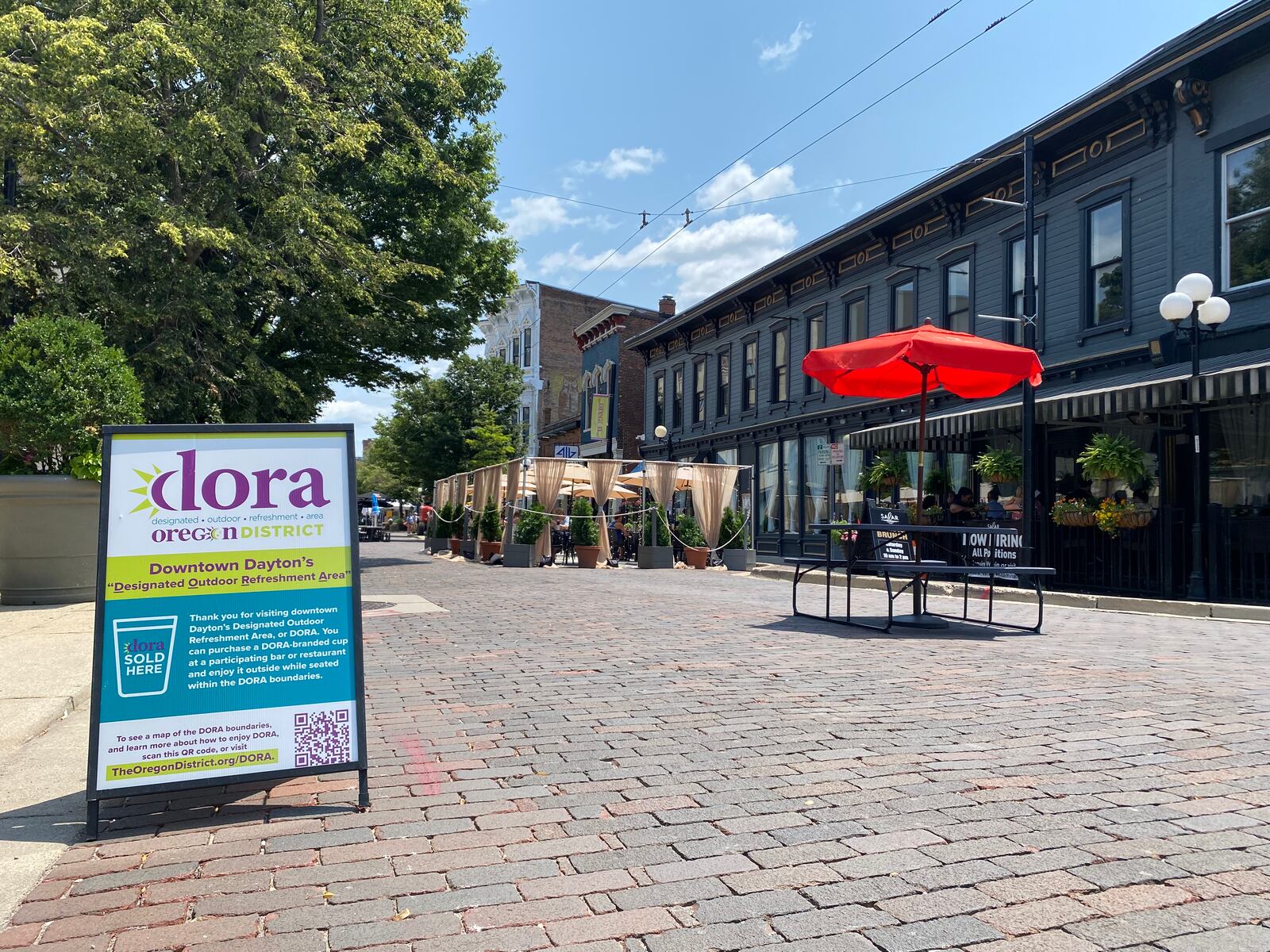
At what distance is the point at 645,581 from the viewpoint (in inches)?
653

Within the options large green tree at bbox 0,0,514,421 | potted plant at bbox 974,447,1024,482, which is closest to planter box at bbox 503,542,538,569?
large green tree at bbox 0,0,514,421

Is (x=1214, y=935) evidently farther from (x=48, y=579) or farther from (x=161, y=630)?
(x=48, y=579)

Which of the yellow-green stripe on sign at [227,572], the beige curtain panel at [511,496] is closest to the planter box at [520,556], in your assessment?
the beige curtain panel at [511,496]

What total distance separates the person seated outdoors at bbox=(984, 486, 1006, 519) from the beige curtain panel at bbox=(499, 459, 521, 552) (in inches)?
391

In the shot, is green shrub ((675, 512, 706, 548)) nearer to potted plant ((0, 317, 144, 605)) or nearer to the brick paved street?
potted plant ((0, 317, 144, 605))

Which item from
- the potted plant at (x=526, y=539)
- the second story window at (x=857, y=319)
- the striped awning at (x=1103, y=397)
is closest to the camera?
the striped awning at (x=1103, y=397)

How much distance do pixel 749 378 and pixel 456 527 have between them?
396 inches

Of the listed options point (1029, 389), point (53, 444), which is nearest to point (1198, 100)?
point (1029, 389)

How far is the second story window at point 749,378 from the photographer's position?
1126 inches

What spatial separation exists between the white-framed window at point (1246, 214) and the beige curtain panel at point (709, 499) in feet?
38.1

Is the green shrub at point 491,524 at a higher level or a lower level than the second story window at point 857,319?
lower

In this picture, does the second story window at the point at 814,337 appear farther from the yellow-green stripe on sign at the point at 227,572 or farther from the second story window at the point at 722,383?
the yellow-green stripe on sign at the point at 227,572

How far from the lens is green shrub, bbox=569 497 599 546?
21.5 meters

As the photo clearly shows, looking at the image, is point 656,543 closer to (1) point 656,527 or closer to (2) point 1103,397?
(1) point 656,527
